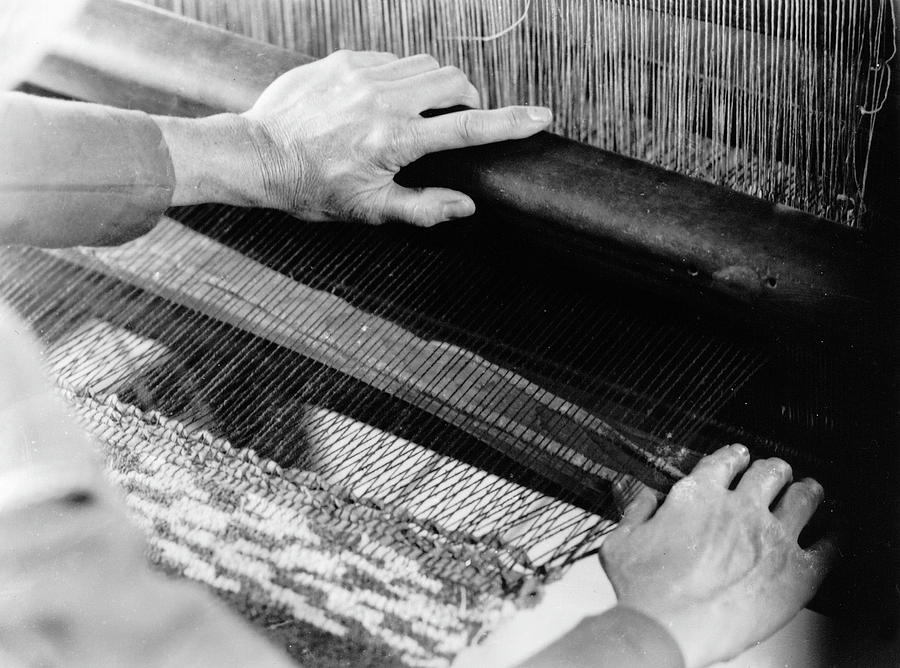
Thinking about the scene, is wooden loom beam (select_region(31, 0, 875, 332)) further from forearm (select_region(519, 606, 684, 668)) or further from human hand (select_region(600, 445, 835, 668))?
forearm (select_region(519, 606, 684, 668))

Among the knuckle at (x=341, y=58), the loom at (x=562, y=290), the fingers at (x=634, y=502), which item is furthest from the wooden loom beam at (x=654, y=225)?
the fingers at (x=634, y=502)

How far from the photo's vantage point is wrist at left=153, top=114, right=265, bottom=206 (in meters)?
1.29

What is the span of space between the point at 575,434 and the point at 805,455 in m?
0.28

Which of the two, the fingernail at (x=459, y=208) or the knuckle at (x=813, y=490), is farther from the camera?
the fingernail at (x=459, y=208)

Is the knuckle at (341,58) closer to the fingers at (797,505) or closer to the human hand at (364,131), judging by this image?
the human hand at (364,131)

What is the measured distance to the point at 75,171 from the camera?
1222mm

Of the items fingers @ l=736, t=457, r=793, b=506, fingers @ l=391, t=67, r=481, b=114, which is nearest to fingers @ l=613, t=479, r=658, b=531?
fingers @ l=736, t=457, r=793, b=506

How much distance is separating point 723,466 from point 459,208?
45 centimetres

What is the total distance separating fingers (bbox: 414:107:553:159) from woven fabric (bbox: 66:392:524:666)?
451 mm

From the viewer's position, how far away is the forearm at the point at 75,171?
1.20 metres

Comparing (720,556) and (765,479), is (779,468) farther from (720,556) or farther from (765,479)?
(720,556)

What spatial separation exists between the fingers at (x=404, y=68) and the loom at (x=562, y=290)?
0.41 feet

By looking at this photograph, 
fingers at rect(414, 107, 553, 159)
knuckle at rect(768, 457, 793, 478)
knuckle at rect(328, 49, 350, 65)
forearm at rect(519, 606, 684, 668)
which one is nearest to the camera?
forearm at rect(519, 606, 684, 668)

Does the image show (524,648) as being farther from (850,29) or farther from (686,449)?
(850,29)
